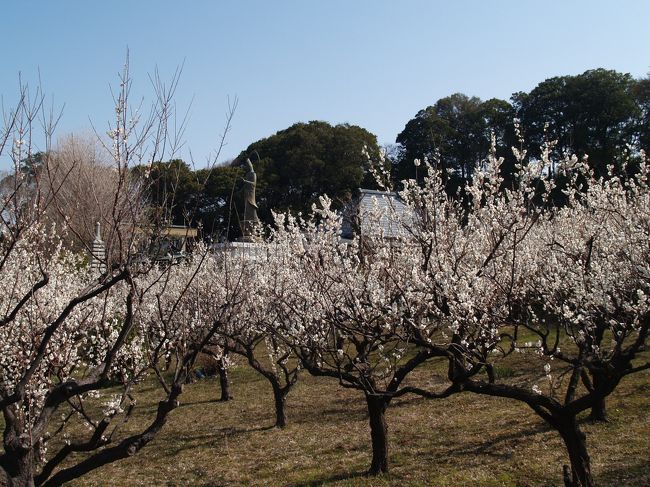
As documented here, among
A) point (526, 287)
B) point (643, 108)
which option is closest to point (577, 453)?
point (526, 287)

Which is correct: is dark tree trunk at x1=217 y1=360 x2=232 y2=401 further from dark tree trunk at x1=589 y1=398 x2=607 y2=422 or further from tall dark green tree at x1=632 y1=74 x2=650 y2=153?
tall dark green tree at x1=632 y1=74 x2=650 y2=153

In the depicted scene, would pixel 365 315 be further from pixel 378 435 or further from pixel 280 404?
pixel 280 404

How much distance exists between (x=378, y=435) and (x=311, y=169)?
3033 cm

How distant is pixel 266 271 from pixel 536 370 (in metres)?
6.79

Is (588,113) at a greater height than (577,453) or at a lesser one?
greater

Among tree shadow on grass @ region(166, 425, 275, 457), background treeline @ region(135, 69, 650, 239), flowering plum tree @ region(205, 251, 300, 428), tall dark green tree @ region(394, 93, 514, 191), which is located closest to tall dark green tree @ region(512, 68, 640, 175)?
background treeline @ region(135, 69, 650, 239)

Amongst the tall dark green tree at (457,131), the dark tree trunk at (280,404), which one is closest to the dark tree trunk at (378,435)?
the dark tree trunk at (280,404)

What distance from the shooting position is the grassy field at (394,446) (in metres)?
7.99

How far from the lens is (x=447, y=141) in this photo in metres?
33.4

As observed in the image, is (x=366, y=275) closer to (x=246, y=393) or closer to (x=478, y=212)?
(x=478, y=212)

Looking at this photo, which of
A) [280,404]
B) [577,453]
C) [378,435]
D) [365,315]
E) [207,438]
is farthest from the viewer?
[280,404]

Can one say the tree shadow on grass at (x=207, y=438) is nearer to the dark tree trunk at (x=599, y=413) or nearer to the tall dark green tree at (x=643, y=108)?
the dark tree trunk at (x=599, y=413)

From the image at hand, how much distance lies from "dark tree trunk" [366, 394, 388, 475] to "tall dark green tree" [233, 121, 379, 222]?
2874 centimetres

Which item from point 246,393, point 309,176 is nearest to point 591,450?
point 246,393
